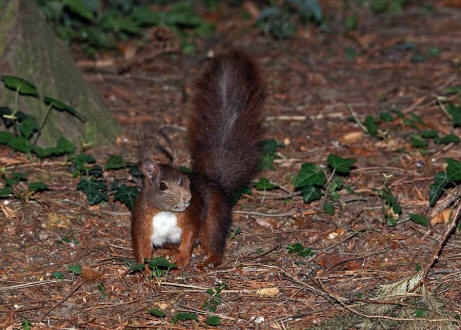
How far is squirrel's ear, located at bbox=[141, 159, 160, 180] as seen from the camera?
336 centimetres

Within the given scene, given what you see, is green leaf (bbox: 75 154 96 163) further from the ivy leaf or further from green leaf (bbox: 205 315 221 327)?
green leaf (bbox: 205 315 221 327)

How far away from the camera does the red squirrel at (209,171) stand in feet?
11.0

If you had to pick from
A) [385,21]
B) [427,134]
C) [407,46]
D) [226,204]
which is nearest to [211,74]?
[226,204]

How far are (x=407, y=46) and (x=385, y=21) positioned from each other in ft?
3.14

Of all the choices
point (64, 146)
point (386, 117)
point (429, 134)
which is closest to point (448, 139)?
point (429, 134)

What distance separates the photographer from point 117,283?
3289 millimetres

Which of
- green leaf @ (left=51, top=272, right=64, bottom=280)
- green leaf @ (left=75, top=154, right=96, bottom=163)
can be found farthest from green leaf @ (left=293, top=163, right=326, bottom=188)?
green leaf @ (left=51, top=272, right=64, bottom=280)

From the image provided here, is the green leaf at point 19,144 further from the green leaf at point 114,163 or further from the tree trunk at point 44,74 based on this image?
the green leaf at point 114,163

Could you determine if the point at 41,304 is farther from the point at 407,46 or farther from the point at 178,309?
the point at 407,46

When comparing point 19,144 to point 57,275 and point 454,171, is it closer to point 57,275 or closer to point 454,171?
point 57,275

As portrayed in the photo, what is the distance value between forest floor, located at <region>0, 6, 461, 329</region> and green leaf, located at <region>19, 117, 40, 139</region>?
7.3 inches

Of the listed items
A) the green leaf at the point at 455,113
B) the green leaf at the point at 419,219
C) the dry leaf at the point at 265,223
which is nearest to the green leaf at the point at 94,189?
the dry leaf at the point at 265,223

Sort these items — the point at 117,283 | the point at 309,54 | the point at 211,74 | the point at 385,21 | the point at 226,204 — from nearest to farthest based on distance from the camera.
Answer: the point at 117,283 → the point at 226,204 → the point at 211,74 → the point at 309,54 → the point at 385,21

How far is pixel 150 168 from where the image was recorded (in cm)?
337
